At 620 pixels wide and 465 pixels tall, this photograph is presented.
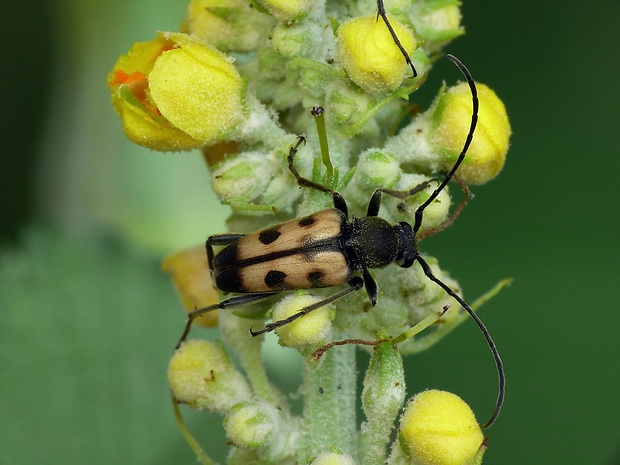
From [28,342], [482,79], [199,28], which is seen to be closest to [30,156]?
[28,342]

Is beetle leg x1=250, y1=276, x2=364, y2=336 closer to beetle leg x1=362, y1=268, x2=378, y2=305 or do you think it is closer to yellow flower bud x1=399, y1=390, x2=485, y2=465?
beetle leg x1=362, y1=268, x2=378, y2=305

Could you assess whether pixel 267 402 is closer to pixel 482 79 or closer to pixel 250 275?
pixel 250 275

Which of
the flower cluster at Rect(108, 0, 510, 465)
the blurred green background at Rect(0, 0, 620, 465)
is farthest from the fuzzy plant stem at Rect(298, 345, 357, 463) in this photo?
the blurred green background at Rect(0, 0, 620, 465)

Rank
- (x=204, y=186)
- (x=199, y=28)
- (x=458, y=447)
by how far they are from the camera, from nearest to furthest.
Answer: (x=458, y=447)
(x=199, y=28)
(x=204, y=186)

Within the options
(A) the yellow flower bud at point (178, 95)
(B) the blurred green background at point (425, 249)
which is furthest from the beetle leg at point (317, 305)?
(B) the blurred green background at point (425, 249)

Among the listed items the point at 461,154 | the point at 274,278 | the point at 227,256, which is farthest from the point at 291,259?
the point at 461,154

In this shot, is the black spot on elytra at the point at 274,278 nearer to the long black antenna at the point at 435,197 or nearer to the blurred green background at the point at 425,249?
the long black antenna at the point at 435,197

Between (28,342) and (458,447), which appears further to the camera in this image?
(28,342)

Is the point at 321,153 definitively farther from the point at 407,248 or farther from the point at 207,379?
the point at 207,379
